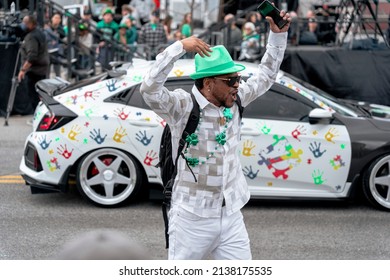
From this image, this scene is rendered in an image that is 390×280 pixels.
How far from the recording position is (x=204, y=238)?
4848 millimetres

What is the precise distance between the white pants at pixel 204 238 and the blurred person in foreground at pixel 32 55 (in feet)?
33.3

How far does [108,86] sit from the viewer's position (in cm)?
896

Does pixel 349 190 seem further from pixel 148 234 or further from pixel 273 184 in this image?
pixel 148 234

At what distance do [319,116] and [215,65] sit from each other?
3.90 m

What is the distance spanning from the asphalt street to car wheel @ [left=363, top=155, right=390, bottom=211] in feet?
0.43

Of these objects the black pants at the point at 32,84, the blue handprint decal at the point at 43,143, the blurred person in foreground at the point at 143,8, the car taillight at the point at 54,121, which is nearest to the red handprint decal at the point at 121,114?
the car taillight at the point at 54,121

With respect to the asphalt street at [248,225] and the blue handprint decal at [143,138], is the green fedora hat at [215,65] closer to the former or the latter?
the asphalt street at [248,225]

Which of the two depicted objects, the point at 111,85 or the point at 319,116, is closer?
the point at 319,116

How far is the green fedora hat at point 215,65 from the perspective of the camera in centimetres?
488

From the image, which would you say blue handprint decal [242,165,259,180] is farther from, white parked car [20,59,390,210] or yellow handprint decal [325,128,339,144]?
yellow handprint decal [325,128,339,144]

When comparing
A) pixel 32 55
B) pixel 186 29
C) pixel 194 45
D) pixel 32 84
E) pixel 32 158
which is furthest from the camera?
pixel 186 29

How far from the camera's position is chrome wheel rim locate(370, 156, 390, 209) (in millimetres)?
8727

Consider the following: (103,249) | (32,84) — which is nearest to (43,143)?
(32,84)

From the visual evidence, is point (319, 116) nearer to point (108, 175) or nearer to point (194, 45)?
point (108, 175)
